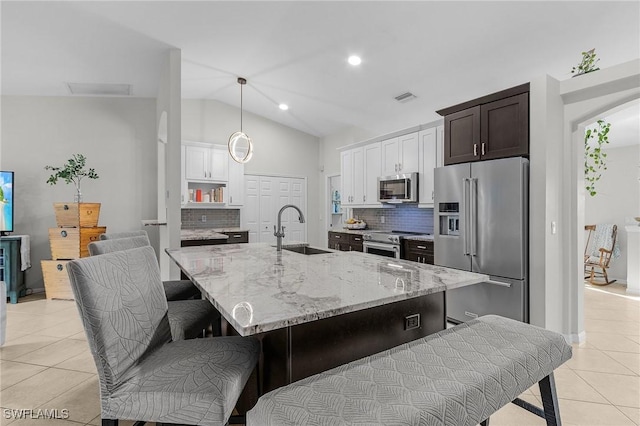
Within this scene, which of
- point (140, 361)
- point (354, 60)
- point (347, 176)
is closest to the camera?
point (140, 361)

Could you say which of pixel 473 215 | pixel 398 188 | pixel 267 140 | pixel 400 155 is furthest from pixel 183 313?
pixel 267 140

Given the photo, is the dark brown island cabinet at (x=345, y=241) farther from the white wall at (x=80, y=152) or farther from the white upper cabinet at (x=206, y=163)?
the white wall at (x=80, y=152)

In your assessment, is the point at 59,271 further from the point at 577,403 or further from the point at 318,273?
the point at 577,403

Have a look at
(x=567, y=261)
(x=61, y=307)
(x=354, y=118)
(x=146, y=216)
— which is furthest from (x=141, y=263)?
(x=354, y=118)

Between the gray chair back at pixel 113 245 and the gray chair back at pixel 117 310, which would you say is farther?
the gray chair back at pixel 113 245

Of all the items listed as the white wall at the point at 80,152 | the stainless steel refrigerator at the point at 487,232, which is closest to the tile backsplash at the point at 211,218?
the white wall at the point at 80,152

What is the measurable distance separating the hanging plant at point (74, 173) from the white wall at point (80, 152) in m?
0.16

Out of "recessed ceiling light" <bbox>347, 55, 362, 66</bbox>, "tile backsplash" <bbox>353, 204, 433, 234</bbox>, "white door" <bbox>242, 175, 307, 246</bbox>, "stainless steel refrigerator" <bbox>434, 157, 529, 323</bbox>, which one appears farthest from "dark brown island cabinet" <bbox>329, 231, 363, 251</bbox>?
"recessed ceiling light" <bbox>347, 55, 362, 66</bbox>

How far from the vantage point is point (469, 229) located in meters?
3.15

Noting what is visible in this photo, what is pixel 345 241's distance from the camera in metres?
5.59

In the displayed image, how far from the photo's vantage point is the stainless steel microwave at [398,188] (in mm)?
4508

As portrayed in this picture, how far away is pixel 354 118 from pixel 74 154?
180 inches

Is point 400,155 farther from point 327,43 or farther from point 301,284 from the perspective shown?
point 301,284

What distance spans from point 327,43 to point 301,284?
3.14m
